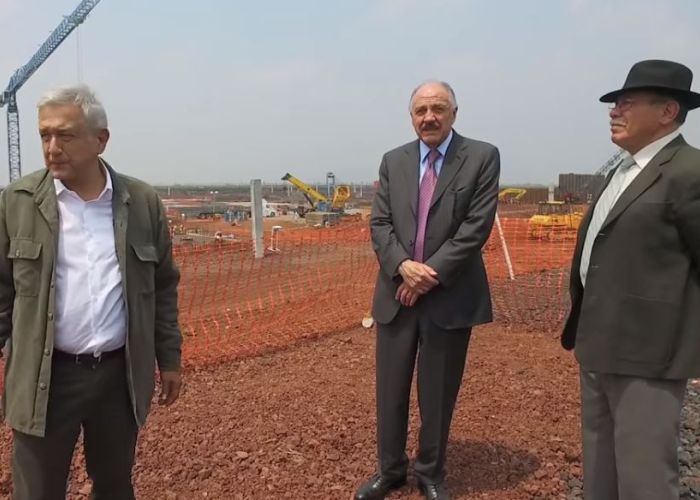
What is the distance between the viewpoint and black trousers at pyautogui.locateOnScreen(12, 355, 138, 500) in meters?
1.99

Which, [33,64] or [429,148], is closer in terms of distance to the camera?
[429,148]

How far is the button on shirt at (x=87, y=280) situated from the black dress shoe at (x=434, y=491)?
1.66 metres

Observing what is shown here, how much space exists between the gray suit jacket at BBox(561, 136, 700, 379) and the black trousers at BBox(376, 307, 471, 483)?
80 centimetres

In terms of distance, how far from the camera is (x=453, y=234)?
9.20 feet

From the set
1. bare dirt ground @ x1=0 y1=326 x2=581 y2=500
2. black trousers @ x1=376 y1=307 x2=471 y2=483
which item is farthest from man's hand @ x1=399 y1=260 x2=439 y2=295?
bare dirt ground @ x1=0 y1=326 x2=581 y2=500

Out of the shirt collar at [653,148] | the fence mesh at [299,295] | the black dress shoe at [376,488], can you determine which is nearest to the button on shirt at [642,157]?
the shirt collar at [653,148]

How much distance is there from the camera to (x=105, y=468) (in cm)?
218

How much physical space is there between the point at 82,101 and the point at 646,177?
6.39 ft

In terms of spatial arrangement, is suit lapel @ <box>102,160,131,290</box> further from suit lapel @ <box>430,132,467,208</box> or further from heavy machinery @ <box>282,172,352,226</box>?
heavy machinery @ <box>282,172,352,226</box>

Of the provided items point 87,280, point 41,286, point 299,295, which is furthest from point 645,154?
point 299,295

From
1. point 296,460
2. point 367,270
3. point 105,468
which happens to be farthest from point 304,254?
point 105,468

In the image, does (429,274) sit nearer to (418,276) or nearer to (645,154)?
(418,276)

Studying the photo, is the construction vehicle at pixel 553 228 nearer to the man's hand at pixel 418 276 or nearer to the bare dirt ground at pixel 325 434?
the bare dirt ground at pixel 325 434

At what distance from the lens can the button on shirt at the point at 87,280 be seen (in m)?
1.96
